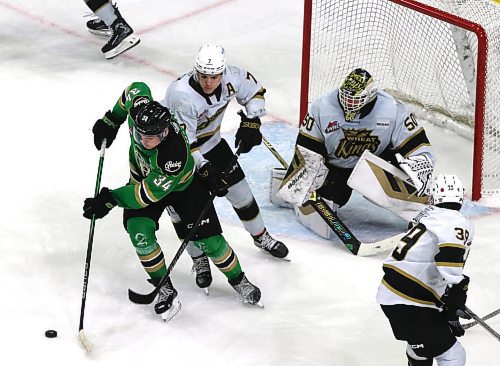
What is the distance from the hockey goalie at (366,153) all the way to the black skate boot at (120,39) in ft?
6.68

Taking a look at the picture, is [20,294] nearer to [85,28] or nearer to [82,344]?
[82,344]

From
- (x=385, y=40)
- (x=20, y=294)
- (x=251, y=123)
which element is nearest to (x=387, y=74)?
(x=385, y=40)

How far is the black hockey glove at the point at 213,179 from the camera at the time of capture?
462 centimetres

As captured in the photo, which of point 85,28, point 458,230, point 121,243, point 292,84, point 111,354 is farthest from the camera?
point 85,28

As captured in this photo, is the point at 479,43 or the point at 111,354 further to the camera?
the point at 479,43

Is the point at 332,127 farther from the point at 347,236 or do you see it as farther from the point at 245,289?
the point at 245,289

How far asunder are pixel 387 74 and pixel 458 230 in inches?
92.7

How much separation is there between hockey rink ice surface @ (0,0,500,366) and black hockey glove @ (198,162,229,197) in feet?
1.55

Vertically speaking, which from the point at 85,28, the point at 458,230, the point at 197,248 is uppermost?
the point at 458,230

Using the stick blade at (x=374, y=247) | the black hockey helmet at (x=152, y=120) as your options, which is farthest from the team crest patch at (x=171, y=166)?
the stick blade at (x=374, y=247)

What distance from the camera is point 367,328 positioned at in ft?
15.3

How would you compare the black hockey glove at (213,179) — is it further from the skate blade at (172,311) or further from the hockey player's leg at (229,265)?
the skate blade at (172,311)

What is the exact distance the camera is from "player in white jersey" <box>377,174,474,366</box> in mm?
3871

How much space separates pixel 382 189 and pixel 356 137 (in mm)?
240
